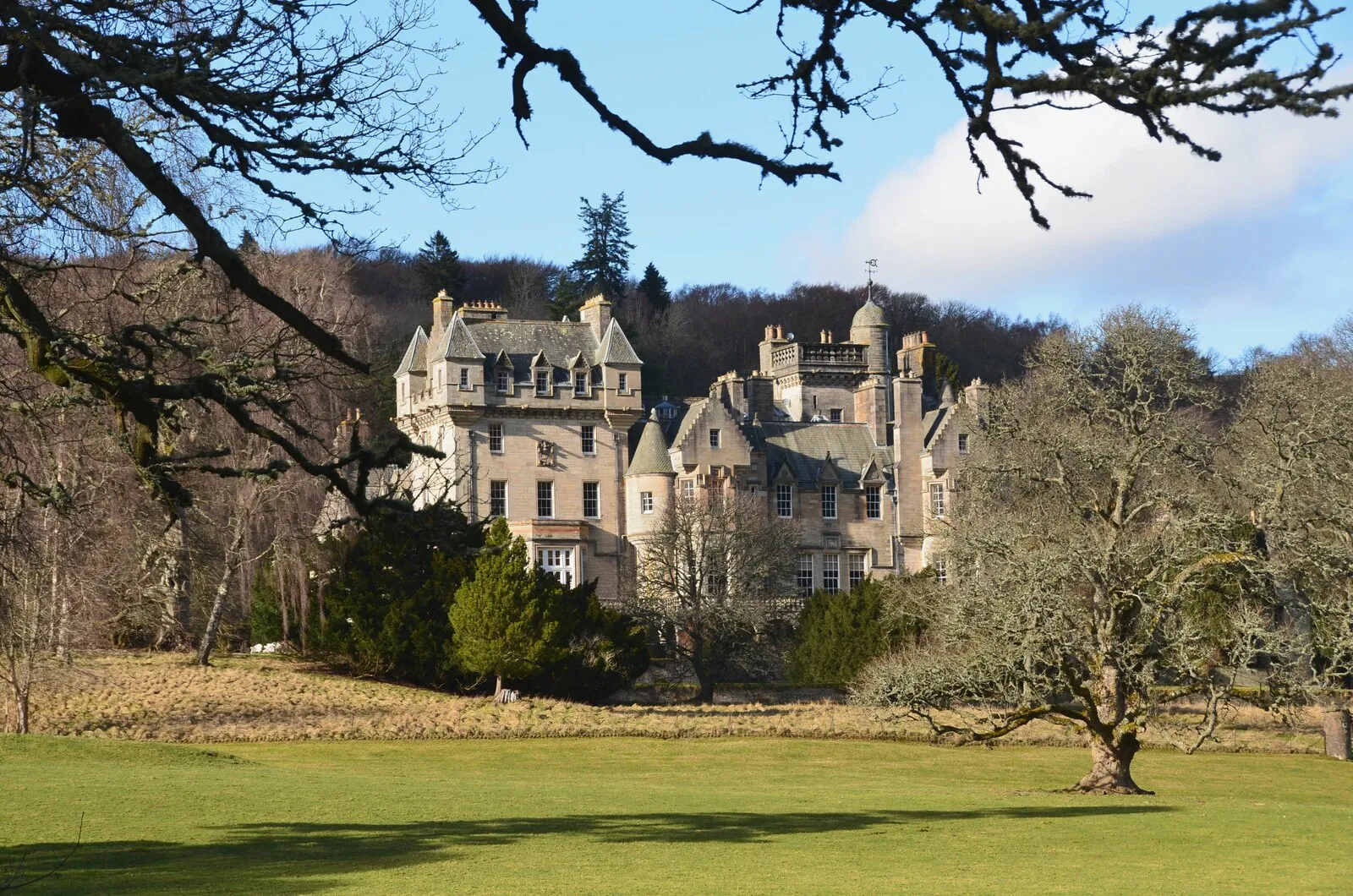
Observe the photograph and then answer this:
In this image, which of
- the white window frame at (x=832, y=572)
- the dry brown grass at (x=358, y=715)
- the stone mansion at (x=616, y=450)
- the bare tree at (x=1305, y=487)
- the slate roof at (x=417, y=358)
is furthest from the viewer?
the white window frame at (x=832, y=572)

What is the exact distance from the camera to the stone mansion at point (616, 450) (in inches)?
2416

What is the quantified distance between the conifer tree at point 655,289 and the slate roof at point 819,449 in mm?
41760

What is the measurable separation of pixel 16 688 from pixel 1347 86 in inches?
1270

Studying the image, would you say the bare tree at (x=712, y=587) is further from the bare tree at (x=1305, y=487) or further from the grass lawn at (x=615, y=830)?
the grass lawn at (x=615, y=830)

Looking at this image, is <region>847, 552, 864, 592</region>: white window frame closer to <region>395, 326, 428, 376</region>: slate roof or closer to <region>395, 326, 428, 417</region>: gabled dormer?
<region>395, 326, 428, 417</region>: gabled dormer

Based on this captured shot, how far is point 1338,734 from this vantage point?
38438mm

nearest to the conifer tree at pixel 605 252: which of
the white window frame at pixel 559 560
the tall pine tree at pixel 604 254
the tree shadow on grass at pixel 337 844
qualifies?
the tall pine tree at pixel 604 254

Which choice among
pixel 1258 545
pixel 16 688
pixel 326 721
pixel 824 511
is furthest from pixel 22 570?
pixel 824 511

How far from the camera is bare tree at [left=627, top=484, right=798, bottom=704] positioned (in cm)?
5056

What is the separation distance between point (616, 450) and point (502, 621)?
21964mm

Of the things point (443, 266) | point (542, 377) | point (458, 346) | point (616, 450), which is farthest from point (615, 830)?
point (443, 266)

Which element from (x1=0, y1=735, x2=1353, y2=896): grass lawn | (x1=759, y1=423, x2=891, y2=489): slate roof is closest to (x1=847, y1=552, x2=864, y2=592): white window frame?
(x1=759, y1=423, x2=891, y2=489): slate roof

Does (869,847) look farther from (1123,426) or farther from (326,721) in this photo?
(326,721)

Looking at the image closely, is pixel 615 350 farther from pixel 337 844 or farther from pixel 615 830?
pixel 337 844
